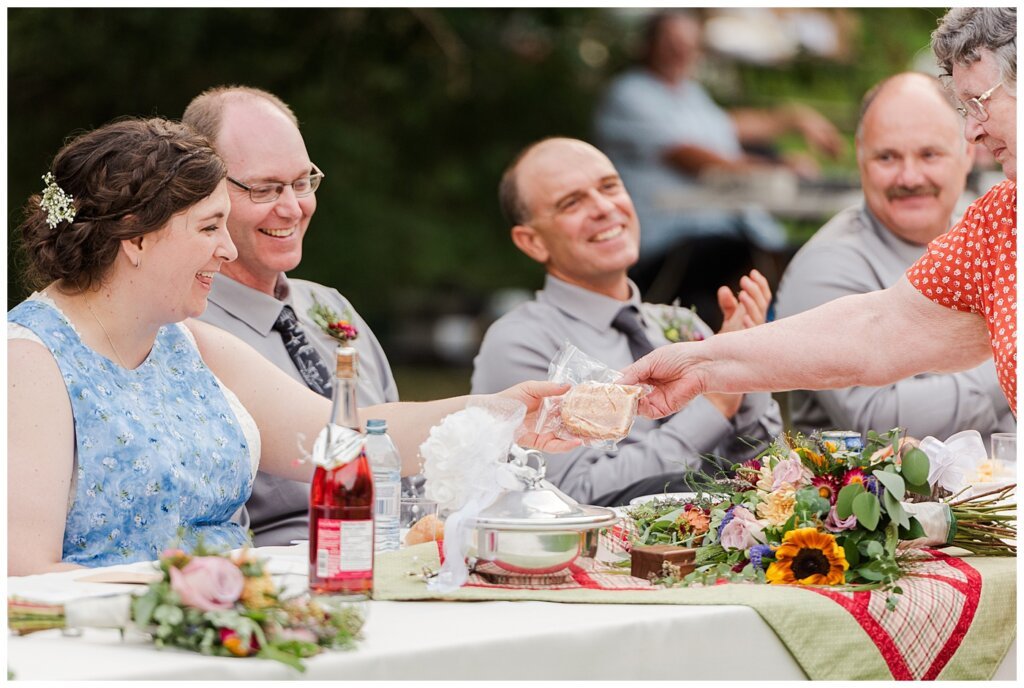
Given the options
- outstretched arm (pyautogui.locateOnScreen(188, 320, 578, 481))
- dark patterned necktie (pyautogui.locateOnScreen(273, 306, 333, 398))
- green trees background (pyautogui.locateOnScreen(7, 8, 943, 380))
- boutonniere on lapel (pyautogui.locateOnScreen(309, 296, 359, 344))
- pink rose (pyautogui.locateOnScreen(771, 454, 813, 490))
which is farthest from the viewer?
green trees background (pyautogui.locateOnScreen(7, 8, 943, 380))

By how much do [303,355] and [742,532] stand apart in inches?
67.4

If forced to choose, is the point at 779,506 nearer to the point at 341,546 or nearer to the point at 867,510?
the point at 867,510

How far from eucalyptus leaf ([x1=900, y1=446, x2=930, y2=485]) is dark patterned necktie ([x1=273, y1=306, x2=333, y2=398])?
1.78 meters

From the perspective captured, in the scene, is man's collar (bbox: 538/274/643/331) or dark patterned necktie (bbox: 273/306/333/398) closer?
dark patterned necktie (bbox: 273/306/333/398)

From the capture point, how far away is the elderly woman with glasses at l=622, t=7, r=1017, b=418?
3053 millimetres

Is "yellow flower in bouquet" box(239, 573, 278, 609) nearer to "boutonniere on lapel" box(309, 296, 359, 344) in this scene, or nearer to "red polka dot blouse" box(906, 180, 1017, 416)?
A: "red polka dot blouse" box(906, 180, 1017, 416)

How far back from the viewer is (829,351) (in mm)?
3211

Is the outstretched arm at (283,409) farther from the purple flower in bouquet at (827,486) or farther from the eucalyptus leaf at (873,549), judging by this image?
the eucalyptus leaf at (873,549)

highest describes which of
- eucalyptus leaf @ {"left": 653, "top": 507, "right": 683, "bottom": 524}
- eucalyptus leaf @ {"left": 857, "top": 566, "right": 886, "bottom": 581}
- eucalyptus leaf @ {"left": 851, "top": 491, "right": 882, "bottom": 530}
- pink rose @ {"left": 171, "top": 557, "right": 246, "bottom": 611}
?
eucalyptus leaf @ {"left": 851, "top": 491, "right": 882, "bottom": 530}

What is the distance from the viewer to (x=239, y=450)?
3.11m

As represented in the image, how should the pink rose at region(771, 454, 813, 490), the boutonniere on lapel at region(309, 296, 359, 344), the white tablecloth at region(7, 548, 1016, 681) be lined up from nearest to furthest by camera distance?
the white tablecloth at region(7, 548, 1016, 681) < the pink rose at region(771, 454, 813, 490) < the boutonniere on lapel at region(309, 296, 359, 344)

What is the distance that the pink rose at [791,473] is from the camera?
2.59 metres

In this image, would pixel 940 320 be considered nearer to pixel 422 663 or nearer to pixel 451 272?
pixel 422 663

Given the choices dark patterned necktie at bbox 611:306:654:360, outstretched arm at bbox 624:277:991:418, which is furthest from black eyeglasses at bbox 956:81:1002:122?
dark patterned necktie at bbox 611:306:654:360
